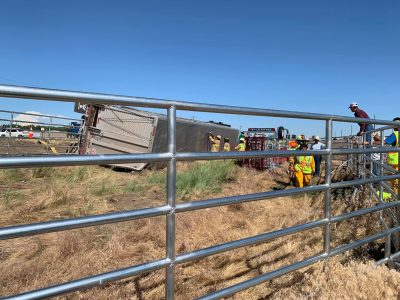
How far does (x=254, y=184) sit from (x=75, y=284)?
33.3ft

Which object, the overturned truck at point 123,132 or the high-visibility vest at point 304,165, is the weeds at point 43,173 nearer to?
the overturned truck at point 123,132

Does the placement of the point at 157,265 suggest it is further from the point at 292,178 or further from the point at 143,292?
the point at 292,178

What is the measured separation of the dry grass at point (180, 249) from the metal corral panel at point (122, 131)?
7.50 metres

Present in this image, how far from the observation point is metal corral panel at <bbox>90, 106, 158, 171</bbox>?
15.3m

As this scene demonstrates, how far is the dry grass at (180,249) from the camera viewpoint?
309 cm

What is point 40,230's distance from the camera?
5.27ft

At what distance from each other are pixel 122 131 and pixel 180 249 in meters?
12.0

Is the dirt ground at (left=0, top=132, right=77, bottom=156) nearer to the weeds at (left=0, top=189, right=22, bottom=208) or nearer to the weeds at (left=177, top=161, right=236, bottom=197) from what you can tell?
the weeds at (left=0, top=189, right=22, bottom=208)

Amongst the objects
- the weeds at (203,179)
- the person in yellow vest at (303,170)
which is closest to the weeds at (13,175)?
the weeds at (203,179)

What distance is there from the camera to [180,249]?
4406 millimetres

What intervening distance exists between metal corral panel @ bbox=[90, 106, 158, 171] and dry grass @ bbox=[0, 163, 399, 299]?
7.50 m

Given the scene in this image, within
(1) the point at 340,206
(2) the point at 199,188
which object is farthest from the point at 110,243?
(2) the point at 199,188

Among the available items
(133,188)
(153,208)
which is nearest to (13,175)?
(133,188)

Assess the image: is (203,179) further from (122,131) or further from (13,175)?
(122,131)
